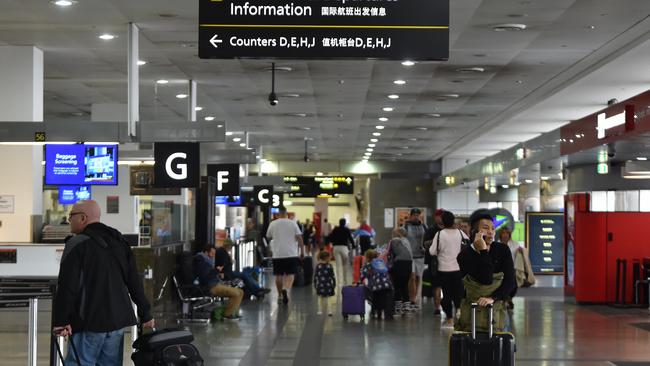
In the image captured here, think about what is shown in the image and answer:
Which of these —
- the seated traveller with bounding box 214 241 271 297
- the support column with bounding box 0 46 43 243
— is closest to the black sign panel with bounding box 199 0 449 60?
the support column with bounding box 0 46 43 243

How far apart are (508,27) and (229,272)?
7.16 m

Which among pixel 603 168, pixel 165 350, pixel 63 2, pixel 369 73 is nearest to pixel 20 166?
pixel 63 2

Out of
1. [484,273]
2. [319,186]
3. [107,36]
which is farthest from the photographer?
[319,186]

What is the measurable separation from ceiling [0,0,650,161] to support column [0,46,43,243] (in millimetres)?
639

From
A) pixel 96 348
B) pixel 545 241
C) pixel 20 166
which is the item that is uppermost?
pixel 20 166

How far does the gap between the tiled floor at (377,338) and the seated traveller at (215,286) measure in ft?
1.15

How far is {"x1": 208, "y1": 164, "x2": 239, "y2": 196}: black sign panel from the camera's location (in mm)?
21625

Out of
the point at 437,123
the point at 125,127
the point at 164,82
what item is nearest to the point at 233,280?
the point at 164,82

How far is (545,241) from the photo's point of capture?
85.0ft

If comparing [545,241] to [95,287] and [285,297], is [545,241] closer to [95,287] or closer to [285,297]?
[285,297]

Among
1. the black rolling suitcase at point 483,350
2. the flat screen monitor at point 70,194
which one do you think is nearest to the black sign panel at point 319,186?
the flat screen monitor at point 70,194

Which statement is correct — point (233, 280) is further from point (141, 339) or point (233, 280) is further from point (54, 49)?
point (141, 339)

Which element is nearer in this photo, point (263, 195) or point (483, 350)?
point (483, 350)

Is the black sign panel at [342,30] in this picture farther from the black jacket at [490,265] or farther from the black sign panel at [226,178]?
the black sign panel at [226,178]
